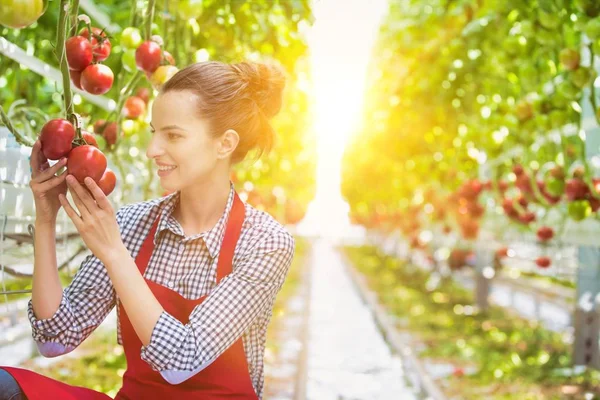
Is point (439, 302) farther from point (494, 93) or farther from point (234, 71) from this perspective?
point (234, 71)

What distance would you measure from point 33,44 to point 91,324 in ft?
6.41

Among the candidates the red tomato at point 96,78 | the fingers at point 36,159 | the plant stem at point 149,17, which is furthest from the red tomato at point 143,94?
the fingers at point 36,159

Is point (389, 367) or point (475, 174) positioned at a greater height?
point (475, 174)

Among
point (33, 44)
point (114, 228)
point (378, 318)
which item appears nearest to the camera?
point (114, 228)

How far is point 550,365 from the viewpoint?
5953 mm

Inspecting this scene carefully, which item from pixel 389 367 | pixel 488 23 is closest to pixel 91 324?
pixel 488 23

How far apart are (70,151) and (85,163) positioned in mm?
50

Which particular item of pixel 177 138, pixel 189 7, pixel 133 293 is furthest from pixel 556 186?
pixel 133 293

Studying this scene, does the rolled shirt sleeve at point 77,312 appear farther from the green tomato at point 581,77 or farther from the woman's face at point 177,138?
the green tomato at point 581,77

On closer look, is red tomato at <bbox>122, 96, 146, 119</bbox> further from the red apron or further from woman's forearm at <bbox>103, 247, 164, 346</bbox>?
woman's forearm at <bbox>103, 247, 164, 346</bbox>

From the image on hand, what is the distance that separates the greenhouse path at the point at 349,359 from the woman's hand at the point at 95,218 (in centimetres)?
410

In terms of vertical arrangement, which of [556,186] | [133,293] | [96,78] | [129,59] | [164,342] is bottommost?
[164,342]

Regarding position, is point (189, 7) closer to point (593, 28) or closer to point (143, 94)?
point (143, 94)

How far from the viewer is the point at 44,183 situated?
1.39 m
